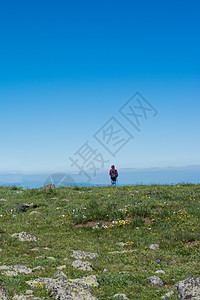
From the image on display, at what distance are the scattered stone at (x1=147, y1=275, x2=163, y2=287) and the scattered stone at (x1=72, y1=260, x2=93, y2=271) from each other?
1897 mm

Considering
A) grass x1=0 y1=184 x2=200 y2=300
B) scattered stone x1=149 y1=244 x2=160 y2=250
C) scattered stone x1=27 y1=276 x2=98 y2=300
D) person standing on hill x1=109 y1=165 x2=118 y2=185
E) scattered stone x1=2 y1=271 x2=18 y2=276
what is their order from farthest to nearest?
person standing on hill x1=109 y1=165 x2=118 y2=185 < scattered stone x1=149 y1=244 x2=160 y2=250 < scattered stone x1=2 y1=271 x2=18 y2=276 < grass x1=0 y1=184 x2=200 y2=300 < scattered stone x1=27 y1=276 x2=98 y2=300

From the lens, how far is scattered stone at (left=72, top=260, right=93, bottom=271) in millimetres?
8737

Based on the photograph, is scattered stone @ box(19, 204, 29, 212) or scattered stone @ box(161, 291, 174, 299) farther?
scattered stone @ box(19, 204, 29, 212)

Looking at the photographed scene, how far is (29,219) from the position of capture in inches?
640

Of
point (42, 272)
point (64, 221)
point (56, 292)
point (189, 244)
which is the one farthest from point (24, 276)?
point (64, 221)

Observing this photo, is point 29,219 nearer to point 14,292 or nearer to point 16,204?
point 16,204

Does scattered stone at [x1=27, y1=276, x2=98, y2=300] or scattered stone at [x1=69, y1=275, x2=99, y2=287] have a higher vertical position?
scattered stone at [x1=27, y1=276, x2=98, y2=300]

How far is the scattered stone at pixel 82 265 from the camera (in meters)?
→ 8.74

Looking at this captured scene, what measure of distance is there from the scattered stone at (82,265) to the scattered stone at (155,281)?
6.22 ft

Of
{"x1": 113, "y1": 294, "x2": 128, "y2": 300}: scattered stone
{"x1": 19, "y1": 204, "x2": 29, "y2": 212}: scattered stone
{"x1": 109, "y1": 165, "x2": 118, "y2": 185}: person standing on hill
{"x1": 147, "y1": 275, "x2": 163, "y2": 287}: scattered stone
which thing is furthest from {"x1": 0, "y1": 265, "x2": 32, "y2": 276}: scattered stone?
{"x1": 109, "y1": 165, "x2": 118, "y2": 185}: person standing on hill

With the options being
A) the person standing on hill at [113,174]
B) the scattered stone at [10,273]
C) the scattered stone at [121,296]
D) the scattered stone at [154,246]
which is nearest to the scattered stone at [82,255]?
the scattered stone at [154,246]

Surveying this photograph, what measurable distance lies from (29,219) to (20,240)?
4050 millimetres

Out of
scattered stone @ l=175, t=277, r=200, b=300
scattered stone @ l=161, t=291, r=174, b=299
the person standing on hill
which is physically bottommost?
scattered stone @ l=161, t=291, r=174, b=299

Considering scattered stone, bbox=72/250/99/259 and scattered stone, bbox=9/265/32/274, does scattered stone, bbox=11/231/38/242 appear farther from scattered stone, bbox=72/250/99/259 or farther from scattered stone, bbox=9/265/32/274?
scattered stone, bbox=9/265/32/274
